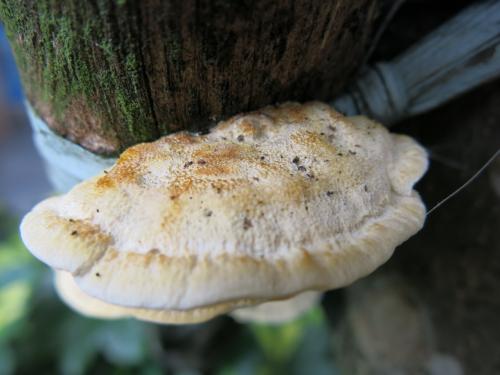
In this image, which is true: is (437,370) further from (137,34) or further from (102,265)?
(137,34)

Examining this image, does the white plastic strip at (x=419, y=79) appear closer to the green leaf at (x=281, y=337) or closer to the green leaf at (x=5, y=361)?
the green leaf at (x=5, y=361)

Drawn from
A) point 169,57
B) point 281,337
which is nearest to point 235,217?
point 169,57

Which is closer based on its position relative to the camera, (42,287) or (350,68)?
(350,68)

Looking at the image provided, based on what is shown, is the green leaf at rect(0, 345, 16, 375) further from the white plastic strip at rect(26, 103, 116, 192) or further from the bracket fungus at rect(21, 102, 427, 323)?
the bracket fungus at rect(21, 102, 427, 323)

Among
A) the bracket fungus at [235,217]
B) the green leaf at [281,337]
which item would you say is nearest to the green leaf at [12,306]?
the green leaf at [281,337]

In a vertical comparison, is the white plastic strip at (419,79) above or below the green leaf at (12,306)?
above

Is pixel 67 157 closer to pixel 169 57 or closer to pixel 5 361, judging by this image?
pixel 169 57

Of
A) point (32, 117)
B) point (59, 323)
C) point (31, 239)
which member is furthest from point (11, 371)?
point (31, 239)
